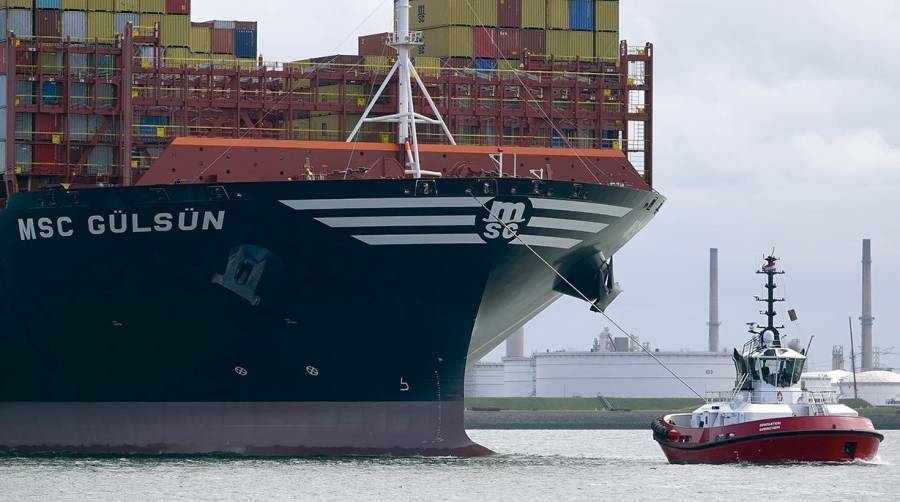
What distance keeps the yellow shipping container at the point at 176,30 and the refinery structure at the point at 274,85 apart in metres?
0.04

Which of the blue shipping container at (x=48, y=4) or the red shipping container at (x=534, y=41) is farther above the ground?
the blue shipping container at (x=48, y=4)

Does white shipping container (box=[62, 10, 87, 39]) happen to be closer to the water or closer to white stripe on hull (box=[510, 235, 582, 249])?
the water

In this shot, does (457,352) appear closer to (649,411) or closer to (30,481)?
(30,481)

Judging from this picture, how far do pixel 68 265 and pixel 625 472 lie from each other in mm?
15727

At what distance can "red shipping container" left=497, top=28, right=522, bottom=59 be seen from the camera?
56.8 metres

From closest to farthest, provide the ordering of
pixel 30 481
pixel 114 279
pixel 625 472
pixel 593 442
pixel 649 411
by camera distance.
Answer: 1. pixel 30 481
2. pixel 114 279
3. pixel 625 472
4. pixel 593 442
5. pixel 649 411

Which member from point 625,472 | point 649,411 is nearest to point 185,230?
point 625,472

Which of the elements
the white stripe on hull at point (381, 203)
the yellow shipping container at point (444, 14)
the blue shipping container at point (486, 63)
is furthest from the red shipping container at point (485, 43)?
the white stripe on hull at point (381, 203)

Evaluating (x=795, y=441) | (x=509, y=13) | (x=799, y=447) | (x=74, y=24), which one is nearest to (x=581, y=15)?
(x=509, y=13)

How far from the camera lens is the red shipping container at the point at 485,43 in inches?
2231

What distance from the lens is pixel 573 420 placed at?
11350 centimetres

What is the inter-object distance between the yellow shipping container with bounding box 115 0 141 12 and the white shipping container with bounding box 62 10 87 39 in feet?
3.40

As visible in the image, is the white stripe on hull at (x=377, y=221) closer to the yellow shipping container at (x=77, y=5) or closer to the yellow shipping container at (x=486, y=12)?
the yellow shipping container at (x=77, y=5)

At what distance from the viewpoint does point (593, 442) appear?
8281cm
